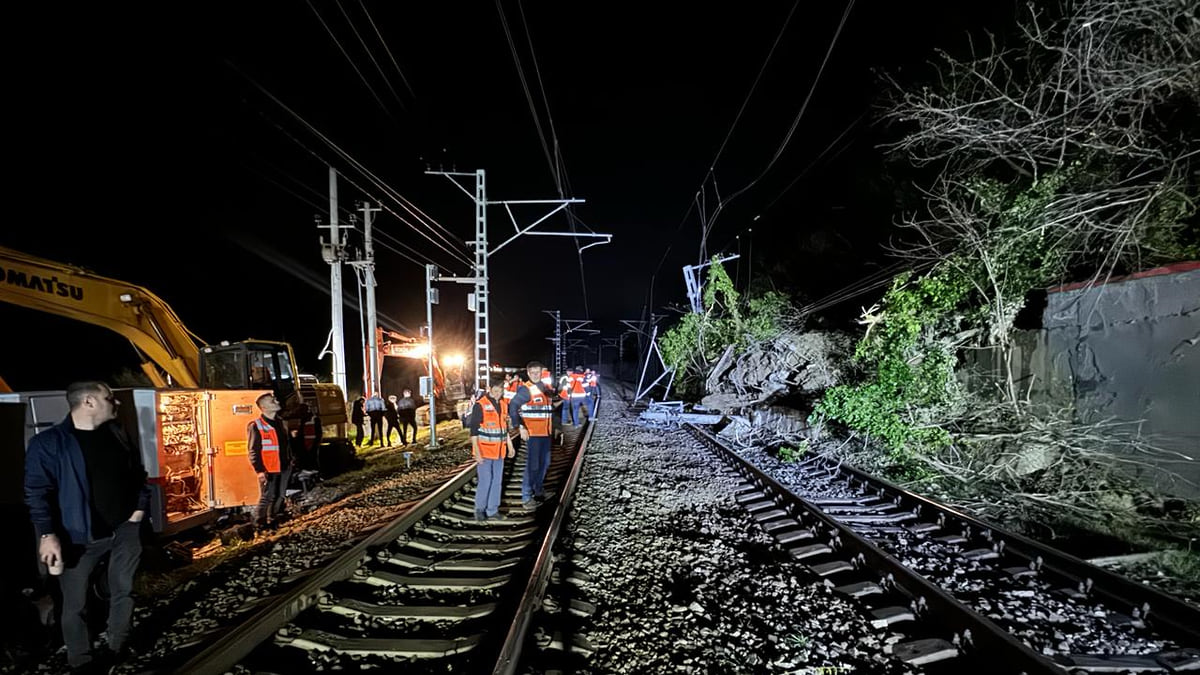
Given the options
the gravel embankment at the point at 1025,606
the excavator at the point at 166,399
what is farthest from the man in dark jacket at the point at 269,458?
the gravel embankment at the point at 1025,606

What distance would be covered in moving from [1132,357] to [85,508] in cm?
1132

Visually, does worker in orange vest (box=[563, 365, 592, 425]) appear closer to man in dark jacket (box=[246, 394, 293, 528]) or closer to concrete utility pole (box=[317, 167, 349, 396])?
concrete utility pole (box=[317, 167, 349, 396])

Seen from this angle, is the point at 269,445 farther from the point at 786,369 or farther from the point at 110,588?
the point at 786,369

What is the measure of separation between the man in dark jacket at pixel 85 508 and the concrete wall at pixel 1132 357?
35.9 feet

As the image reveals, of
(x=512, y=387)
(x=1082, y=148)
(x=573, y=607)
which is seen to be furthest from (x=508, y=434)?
(x=1082, y=148)

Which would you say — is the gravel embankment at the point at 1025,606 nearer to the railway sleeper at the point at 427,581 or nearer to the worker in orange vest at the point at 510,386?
the railway sleeper at the point at 427,581

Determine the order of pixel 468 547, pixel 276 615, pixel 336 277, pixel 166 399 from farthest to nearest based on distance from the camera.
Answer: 1. pixel 336 277
2. pixel 166 399
3. pixel 468 547
4. pixel 276 615

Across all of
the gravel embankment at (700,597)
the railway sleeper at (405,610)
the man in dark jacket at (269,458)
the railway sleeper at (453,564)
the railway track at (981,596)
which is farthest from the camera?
the man in dark jacket at (269,458)

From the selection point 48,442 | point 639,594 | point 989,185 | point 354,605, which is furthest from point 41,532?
point 989,185

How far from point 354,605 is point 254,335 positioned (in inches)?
1988

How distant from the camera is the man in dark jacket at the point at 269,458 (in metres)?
6.58

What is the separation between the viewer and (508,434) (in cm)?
686

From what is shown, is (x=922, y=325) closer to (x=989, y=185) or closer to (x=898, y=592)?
(x=989, y=185)

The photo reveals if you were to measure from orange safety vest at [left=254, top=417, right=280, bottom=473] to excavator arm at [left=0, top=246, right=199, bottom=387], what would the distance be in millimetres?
3171
